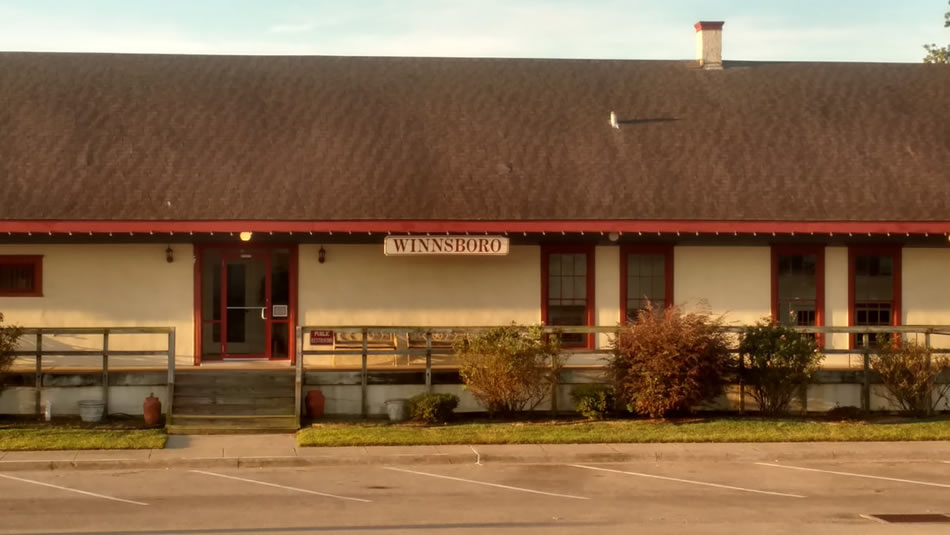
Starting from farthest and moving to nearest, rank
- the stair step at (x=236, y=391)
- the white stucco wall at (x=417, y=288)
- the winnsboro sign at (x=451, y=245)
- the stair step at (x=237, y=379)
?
1. the white stucco wall at (x=417, y=288)
2. the winnsboro sign at (x=451, y=245)
3. the stair step at (x=237, y=379)
4. the stair step at (x=236, y=391)

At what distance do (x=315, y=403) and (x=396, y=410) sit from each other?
137 cm

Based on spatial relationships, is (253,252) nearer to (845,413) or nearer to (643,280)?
(643,280)

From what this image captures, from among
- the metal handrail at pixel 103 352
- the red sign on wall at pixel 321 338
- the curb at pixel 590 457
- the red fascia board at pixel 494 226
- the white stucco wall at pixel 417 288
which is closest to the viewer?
the curb at pixel 590 457

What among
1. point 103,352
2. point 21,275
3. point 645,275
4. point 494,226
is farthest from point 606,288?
point 21,275

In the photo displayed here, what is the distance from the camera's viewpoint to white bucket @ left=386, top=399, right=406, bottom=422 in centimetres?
1959

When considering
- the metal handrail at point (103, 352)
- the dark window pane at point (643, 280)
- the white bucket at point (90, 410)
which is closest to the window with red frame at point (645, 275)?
the dark window pane at point (643, 280)

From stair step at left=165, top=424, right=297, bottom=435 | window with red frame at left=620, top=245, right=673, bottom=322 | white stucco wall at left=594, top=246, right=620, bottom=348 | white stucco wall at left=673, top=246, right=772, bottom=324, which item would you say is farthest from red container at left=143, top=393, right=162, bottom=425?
white stucco wall at left=673, top=246, right=772, bottom=324

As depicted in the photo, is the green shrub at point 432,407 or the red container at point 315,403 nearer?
the green shrub at point 432,407

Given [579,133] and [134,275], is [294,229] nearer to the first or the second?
[134,275]

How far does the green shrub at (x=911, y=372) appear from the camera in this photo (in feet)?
66.2

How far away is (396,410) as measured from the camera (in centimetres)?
1961

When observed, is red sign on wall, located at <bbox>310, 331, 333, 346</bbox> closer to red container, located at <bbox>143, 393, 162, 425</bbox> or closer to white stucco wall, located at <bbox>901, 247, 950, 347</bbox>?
red container, located at <bbox>143, 393, 162, 425</bbox>

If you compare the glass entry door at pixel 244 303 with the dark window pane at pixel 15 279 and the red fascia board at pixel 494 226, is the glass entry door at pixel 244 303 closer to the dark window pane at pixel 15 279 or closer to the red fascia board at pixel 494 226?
the red fascia board at pixel 494 226

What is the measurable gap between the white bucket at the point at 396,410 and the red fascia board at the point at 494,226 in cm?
321
